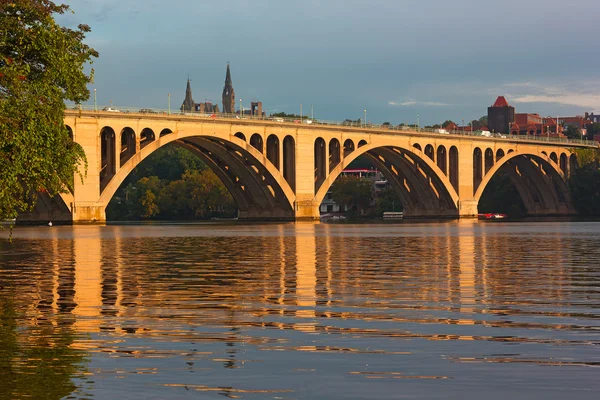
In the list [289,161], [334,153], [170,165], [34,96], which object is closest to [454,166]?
[334,153]

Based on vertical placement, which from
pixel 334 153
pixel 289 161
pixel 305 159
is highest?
pixel 334 153

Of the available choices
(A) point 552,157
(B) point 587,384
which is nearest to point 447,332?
(B) point 587,384

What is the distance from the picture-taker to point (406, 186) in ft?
465

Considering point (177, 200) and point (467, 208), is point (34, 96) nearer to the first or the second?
point (467, 208)

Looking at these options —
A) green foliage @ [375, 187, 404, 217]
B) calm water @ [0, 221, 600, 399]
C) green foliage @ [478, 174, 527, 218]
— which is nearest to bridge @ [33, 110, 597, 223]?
green foliage @ [478, 174, 527, 218]

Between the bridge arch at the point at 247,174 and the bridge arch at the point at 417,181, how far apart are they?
1906 cm

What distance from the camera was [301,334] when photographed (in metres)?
15.7

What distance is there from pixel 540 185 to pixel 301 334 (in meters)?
154

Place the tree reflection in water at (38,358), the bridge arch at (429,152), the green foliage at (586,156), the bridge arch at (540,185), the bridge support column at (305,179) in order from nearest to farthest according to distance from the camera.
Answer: the tree reflection in water at (38,358)
the bridge support column at (305,179)
the bridge arch at (429,152)
the bridge arch at (540,185)
the green foliage at (586,156)

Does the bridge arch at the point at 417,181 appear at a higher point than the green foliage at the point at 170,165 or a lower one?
lower

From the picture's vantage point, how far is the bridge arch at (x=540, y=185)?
16200cm

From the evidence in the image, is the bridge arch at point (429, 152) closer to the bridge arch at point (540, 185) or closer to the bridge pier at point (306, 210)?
the bridge arch at point (540, 185)

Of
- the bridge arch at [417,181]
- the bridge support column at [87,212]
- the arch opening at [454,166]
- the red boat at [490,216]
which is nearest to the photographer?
the bridge support column at [87,212]

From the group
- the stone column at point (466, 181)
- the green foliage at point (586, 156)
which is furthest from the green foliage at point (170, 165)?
the green foliage at point (586, 156)
